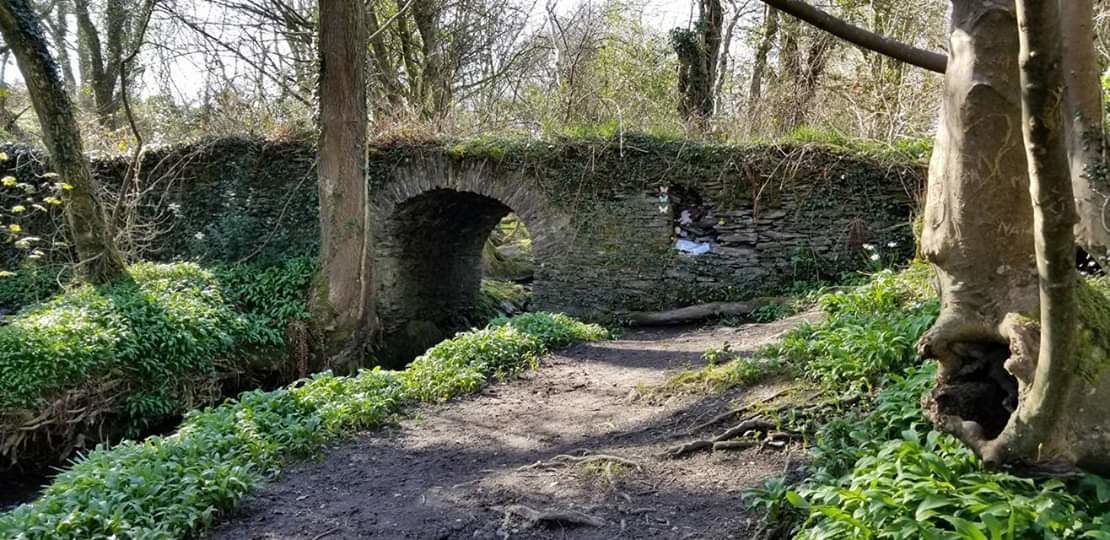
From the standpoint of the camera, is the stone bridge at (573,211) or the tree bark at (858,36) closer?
the tree bark at (858,36)

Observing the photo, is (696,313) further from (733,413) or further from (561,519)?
(561,519)

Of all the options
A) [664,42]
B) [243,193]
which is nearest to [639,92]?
[664,42]

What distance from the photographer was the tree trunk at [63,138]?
7.91 meters

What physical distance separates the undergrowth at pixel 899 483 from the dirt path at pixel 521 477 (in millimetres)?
303

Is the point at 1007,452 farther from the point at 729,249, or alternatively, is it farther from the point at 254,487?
the point at 729,249

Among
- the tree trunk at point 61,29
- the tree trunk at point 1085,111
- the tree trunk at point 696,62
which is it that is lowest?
the tree trunk at point 1085,111

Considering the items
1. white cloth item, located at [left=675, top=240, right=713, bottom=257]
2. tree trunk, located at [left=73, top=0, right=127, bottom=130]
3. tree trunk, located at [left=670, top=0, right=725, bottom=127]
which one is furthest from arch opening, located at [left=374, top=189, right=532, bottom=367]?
tree trunk, located at [left=73, top=0, right=127, bottom=130]

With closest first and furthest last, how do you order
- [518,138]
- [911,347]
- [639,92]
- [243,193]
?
[911,347], [518,138], [243,193], [639,92]

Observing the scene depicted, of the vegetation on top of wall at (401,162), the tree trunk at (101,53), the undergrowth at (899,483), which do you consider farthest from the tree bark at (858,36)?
the tree trunk at (101,53)

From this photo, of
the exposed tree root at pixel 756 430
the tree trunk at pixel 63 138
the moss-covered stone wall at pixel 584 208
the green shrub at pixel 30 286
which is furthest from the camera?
the green shrub at pixel 30 286

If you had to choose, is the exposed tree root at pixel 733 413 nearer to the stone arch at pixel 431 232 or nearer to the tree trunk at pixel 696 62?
the stone arch at pixel 431 232

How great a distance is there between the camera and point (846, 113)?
1142cm

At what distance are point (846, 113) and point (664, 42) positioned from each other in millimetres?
6489

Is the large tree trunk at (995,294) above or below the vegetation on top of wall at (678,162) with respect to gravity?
below
